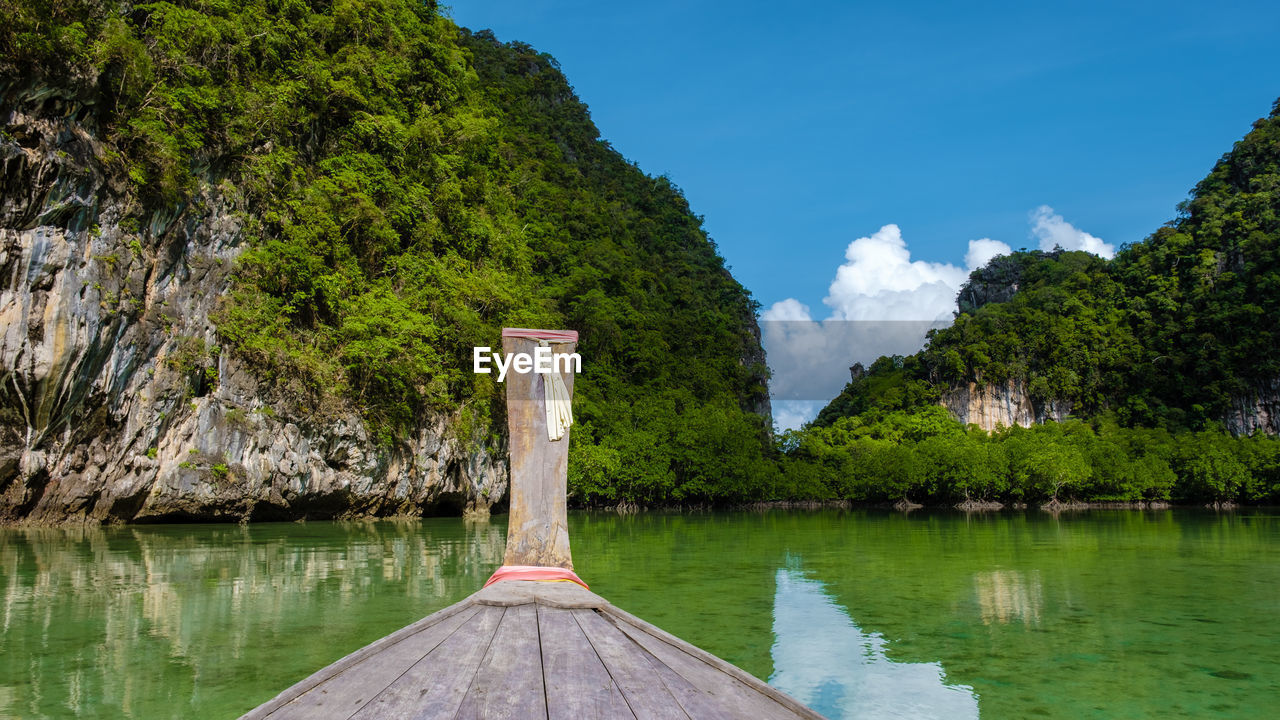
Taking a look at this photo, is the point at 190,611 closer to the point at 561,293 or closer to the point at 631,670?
the point at 631,670

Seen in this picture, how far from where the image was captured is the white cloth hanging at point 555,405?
12.1 ft

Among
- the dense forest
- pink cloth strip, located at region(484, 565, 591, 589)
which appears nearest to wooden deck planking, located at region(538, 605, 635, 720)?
pink cloth strip, located at region(484, 565, 591, 589)

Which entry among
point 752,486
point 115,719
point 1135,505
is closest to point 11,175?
point 115,719

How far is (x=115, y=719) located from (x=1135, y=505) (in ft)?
176

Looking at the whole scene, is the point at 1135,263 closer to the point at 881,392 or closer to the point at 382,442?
the point at 881,392

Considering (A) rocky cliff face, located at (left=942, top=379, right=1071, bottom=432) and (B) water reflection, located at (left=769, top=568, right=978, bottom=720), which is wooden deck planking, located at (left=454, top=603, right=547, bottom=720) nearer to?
(B) water reflection, located at (left=769, top=568, right=978, bottom=720)

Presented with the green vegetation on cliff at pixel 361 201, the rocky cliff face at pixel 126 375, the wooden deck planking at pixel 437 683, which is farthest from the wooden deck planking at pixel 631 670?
the green vegetation on cliff at pixel 361 201

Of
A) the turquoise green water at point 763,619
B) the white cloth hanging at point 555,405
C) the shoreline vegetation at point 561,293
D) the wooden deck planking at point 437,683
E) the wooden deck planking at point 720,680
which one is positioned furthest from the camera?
the shoreline vegetation at point 561,293

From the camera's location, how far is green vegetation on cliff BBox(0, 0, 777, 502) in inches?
661

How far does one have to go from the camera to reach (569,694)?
174cm

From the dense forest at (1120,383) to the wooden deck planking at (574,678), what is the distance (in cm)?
4495

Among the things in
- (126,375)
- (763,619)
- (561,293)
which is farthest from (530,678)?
(561,293)

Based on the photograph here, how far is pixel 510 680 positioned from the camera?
1.81 metres

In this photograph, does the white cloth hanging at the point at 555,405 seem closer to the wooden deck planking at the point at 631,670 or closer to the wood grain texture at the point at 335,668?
the wood grain texture at the point at 335,668
